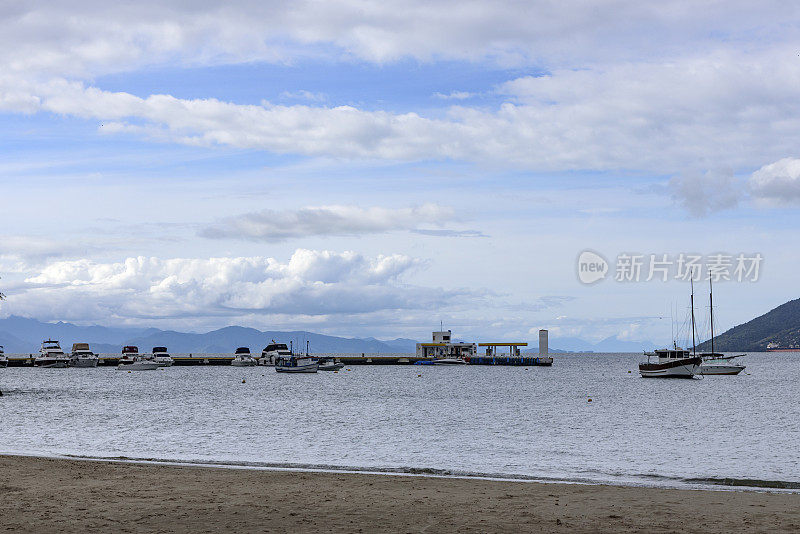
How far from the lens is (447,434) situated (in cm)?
5325

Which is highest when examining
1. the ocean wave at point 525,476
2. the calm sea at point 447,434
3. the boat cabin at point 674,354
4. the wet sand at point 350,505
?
the boat cabin at point 674,354

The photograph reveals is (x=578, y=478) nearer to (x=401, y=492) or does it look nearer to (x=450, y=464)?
(x=450, y=464)

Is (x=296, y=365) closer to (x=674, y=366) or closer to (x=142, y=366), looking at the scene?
(x=142, y=366)

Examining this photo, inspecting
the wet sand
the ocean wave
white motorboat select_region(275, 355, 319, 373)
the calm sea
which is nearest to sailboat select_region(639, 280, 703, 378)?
the calm sea

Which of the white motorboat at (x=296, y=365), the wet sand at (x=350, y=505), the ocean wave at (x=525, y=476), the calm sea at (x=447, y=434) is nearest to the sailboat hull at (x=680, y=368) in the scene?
the calm sea at (x=447, y=434)

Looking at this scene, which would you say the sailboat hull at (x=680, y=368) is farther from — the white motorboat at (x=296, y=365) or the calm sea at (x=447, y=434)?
the white motorboat at (x=296, y=365)

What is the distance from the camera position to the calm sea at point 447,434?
3694 cm

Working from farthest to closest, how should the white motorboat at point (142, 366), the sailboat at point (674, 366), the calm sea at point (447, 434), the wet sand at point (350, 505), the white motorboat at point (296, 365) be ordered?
the white motorboat at point (142, 366)
the white motorboat at point (296, 365)
the sailboat at point (674, 366)
the calm sea at point (447, 434)
the wet sand at point (350, 505)

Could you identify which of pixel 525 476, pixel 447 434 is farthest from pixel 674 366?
pixel 525 476

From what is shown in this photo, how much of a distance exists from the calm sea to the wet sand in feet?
22.5

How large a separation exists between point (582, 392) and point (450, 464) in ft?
254

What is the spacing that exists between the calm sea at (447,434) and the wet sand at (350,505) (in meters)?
6.85

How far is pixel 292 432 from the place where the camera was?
176ft

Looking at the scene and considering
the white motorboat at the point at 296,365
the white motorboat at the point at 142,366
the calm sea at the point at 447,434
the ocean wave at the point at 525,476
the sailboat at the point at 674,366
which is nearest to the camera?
the ocean wave at the point at 525,476
